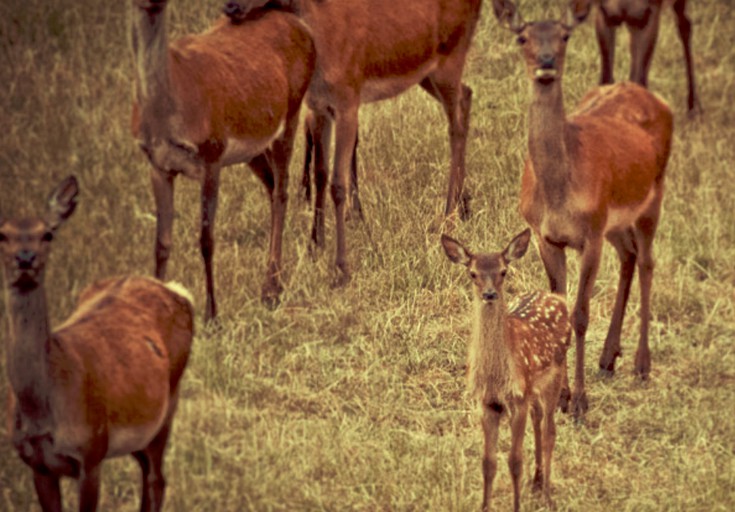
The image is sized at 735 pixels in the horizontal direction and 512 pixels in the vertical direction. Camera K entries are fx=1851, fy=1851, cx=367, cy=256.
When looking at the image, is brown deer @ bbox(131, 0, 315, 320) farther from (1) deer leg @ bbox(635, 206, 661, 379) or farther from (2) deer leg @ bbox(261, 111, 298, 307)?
(1) deer leg @ bbox(635, 206, 661, 379)

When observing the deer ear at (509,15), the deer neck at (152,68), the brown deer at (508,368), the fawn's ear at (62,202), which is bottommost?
the brown deer at (508,368)

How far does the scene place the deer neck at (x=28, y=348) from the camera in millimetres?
6820

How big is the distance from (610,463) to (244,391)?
73.1 inches

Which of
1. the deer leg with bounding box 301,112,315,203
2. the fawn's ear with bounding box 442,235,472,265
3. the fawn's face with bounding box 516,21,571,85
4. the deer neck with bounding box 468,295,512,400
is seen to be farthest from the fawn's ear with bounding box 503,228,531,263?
the deer leg with bounding box 301,112,315,203

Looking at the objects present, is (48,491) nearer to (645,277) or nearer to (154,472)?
(154,472)

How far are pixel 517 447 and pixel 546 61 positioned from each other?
6.48ft

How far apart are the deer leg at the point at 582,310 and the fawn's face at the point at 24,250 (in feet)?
10.5

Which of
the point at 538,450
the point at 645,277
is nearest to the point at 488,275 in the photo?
the point at 538,450

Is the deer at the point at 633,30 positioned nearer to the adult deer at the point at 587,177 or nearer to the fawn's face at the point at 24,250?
the adult deer at the point at 587,177

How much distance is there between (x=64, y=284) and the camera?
32.3 ft

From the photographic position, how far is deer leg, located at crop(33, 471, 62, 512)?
7082 millimetres

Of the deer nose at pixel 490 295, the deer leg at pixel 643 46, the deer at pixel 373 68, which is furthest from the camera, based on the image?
the deer leg at pixel 643 46

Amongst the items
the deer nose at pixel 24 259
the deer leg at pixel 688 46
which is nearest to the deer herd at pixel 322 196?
the deer nose at pixel 24 259

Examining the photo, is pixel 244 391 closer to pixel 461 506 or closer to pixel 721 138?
pixel 461 506
